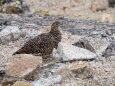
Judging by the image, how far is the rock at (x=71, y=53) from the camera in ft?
23.1

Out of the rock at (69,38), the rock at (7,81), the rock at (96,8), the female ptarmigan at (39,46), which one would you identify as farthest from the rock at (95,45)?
the rock at (96,8)

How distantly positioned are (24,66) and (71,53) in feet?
3.56

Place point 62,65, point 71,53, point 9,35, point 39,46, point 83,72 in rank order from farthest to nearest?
point 9,35 → point 39,46 → point 71,53 → point 62,65 → point 83,72

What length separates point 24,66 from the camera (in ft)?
21.1

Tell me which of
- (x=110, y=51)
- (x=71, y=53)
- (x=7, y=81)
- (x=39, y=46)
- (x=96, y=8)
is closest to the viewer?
(x=7, y=81)

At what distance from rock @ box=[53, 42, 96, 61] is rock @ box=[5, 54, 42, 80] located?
1.78ft

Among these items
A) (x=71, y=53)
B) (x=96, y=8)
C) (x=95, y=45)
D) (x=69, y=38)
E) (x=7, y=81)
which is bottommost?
(x=96, y=8)

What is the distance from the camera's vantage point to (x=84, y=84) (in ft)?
20.4

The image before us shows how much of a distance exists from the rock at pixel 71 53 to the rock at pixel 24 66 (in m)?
0.54

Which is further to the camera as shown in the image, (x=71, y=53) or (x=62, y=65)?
(x=71, y=53)

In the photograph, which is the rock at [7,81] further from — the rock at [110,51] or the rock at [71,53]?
the rock at [110,51]

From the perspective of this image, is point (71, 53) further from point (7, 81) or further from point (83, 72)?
point (7, 81)

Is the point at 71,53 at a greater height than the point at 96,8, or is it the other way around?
the point at 71,53

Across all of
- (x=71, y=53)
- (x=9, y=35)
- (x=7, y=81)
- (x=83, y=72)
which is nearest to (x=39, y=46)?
(x=71, y=53)
